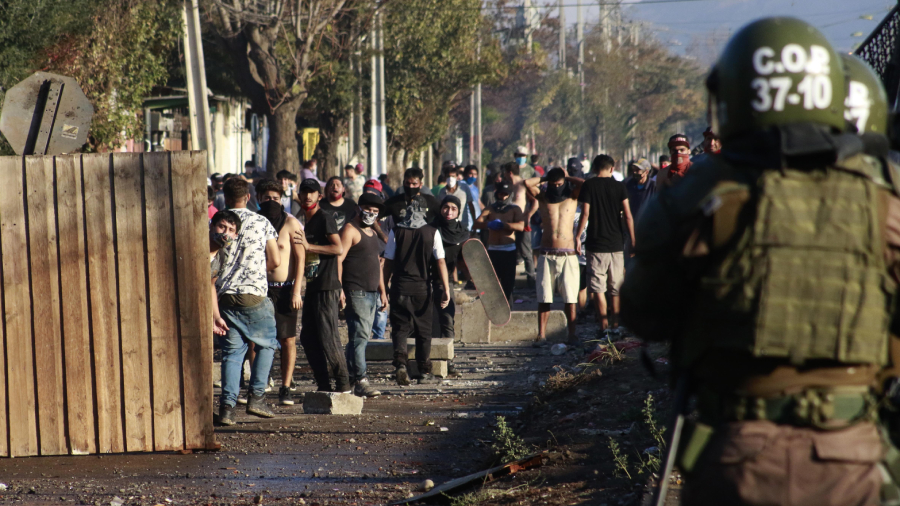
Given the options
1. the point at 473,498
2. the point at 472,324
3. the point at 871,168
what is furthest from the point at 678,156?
the point at 871,168

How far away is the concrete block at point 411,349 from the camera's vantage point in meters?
10.1


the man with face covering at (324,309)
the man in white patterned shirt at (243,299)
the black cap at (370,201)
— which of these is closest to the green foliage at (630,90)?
the black cap at (370,201)

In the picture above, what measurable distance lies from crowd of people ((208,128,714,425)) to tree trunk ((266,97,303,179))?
29.5 ft

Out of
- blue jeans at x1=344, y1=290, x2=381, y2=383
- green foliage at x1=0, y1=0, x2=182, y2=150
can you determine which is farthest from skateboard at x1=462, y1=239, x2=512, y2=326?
green foliage at x1=0, y1=0, x2=182, y2=150

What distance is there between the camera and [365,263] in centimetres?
895

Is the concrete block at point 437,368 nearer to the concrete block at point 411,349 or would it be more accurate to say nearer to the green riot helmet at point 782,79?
the concrete block at point 411,349

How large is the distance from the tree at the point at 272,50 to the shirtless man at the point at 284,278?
13693 millimetres

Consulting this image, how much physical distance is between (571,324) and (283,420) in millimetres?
4436

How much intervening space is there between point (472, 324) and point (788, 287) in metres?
9.91

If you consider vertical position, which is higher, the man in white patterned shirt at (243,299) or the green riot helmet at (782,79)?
the green riot helmet at (782,79)

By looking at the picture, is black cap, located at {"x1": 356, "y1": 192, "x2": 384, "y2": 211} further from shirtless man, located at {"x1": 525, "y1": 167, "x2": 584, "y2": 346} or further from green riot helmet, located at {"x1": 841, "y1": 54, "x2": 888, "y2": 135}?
green riot helmet, located at {"x1": 841, "y1": 54, "x2": 888, "y2": 135}

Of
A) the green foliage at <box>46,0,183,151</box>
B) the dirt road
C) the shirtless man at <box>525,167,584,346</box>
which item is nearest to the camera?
the dirt road

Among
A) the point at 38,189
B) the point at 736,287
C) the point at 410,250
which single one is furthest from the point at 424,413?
the point at 736,287

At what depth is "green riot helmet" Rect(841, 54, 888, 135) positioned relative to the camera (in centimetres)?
274
